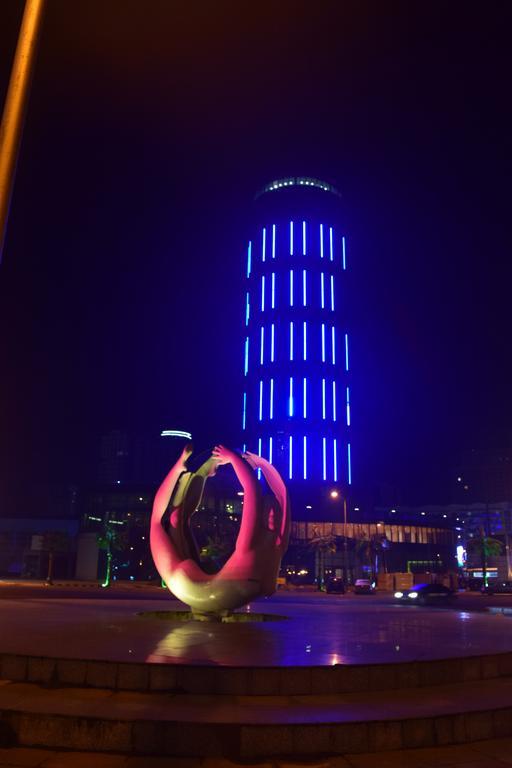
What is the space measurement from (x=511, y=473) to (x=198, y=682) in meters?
134

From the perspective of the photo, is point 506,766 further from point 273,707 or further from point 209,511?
point 209,511

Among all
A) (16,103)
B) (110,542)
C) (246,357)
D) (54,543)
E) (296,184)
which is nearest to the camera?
(16,103)

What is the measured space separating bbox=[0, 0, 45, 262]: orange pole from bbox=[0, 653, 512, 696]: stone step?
567 centimetres

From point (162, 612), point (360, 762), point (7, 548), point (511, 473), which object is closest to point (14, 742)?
point (360, 762)

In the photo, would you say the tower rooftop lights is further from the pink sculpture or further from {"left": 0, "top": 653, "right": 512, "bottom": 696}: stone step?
{"left": 0, "top": 653, "right": 512, "bottom": 696}: stone step

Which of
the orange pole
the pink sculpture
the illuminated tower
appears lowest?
the pink sculpture

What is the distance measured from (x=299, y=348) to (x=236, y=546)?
326 ft

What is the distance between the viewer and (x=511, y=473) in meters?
130

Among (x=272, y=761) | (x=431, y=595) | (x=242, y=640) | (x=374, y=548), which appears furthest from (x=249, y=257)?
(x=272, y=761)

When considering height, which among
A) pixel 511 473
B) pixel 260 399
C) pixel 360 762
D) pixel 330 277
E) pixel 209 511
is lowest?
pixel 360 762

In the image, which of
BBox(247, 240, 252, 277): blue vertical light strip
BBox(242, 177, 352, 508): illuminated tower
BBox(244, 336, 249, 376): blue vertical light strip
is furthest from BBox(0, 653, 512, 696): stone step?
BBox(247, 240, 252, 277): blue vertical light strip

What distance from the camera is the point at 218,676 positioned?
8.22 metres

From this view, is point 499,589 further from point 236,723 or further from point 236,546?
point 236,723

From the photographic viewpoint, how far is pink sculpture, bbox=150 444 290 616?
15.8 metres
